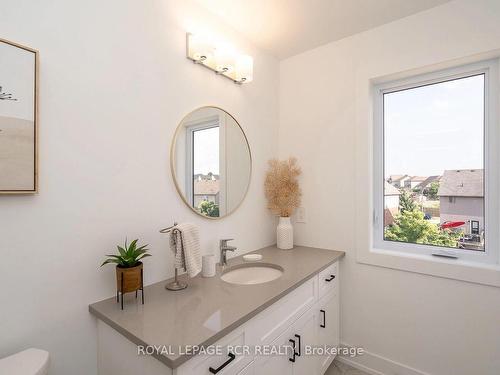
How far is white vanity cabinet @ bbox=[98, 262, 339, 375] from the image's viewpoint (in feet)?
2.92

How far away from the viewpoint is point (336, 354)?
1880mm

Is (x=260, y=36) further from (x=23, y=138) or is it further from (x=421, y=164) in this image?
(x=23, y=138)

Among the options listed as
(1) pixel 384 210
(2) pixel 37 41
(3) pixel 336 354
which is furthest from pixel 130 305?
(1) pixel 384 210

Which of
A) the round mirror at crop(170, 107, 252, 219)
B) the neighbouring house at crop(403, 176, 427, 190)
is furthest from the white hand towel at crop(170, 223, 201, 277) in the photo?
the neighbouring house at crop(403, 176, 427, 190)

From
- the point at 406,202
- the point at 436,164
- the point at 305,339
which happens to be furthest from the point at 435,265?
the point at 305,339

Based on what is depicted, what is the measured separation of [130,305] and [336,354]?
158 cm

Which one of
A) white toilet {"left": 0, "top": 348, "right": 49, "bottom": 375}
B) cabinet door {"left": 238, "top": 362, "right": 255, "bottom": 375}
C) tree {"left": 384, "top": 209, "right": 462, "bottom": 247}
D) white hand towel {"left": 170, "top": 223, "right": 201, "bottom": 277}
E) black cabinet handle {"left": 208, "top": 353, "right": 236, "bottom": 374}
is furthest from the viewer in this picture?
tree {"left": 384, "top": 209, "right": 462, "bottom": 247}

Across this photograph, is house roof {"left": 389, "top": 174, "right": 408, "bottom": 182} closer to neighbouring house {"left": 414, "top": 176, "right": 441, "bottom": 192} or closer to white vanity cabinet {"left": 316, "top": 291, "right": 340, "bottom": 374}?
neighbouring house {"left": 414, "top": 176, "right": 441, "bottom": 192}

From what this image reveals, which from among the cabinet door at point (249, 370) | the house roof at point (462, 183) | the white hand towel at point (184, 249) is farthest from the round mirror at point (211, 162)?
the house roof at point (462, 183)

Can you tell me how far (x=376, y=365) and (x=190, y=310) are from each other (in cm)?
155

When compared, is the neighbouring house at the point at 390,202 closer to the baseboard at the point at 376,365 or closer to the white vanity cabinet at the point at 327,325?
the white vanity cabinet at the point at 327,325

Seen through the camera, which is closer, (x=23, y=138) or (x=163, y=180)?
(x=23, y=138)

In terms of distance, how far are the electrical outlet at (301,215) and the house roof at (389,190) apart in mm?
631

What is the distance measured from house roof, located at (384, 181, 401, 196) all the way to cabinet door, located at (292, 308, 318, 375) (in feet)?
3.38
